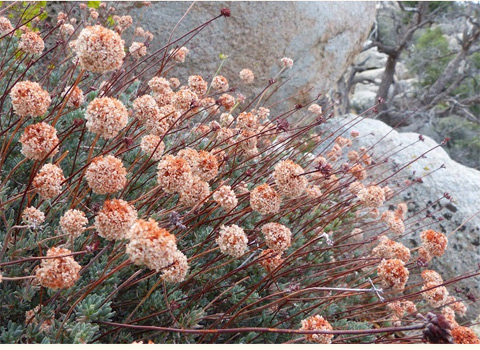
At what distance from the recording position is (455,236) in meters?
4.09

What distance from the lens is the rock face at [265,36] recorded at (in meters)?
4.67

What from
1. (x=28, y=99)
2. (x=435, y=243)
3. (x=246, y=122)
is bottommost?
(x=435, y=243)

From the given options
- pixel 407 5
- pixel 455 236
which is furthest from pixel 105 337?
pixel 407 5

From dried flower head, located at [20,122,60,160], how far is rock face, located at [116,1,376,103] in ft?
10.6

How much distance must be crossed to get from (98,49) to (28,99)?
336mm

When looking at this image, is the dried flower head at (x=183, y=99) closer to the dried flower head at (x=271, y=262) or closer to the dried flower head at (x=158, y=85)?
the dried flower head at (x=158, y=85)

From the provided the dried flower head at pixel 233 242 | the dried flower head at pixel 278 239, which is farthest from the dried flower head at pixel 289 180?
the dried flower head at pixel 233 242

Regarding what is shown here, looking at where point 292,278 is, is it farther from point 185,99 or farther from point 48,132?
point 48,132

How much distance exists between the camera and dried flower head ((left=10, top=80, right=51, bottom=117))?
5.15 ft

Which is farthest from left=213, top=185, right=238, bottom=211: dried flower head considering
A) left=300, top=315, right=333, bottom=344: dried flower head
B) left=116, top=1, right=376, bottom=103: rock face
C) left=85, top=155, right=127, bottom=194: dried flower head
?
left=116, top=1, right=376, bottom=103: rock face

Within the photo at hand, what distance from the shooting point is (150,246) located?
4.15 ft

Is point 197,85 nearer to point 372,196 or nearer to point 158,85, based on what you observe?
point 158,85

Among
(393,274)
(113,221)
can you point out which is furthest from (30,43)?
(393,274)

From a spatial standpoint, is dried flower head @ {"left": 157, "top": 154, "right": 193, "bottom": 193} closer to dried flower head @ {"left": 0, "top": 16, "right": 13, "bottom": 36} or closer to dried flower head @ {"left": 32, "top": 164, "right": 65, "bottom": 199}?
dried flower head @ {"left": 32, "top": 164, "right": 65, "bottom": 199}
